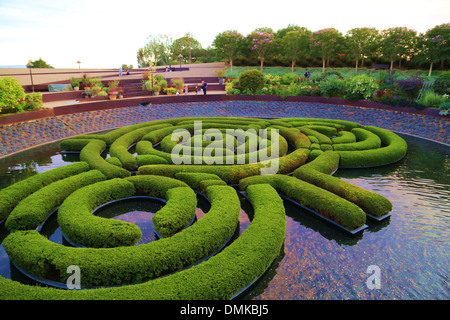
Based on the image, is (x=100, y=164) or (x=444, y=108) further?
(x=444, y=108)

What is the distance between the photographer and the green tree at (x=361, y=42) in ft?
170

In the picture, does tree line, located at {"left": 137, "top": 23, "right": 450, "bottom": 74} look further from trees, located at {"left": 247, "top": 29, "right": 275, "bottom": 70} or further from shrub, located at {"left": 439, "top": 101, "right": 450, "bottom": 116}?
shrub, located at {"left": 439, "top": 101, "right": 450, "bottom": 116}

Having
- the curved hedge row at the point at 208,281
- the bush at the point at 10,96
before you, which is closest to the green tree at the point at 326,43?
the bush at the point at 10,96

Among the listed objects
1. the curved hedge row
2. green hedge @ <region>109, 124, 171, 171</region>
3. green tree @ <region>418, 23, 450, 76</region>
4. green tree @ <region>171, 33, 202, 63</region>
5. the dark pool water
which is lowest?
the dark pool water

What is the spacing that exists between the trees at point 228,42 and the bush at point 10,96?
41115 millimetres

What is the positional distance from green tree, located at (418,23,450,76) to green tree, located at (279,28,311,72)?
63.3 feet

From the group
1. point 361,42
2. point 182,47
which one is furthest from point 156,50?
point 361,42

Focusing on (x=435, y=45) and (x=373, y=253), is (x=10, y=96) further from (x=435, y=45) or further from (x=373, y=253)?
(x=435, y=45)

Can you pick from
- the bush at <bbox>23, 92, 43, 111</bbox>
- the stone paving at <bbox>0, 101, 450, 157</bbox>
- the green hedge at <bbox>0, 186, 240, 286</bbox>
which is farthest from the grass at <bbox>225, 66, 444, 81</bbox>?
the green hedge at <bbox>0, 186, 240, 286</bbox>

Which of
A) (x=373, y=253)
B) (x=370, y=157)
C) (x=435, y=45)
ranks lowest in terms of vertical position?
(x=373, y=253)

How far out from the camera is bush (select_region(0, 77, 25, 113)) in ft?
64.8

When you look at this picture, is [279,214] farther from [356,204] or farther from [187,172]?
[187,172]

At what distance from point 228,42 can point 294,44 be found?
1272 centimetres

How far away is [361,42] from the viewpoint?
2039 inches
